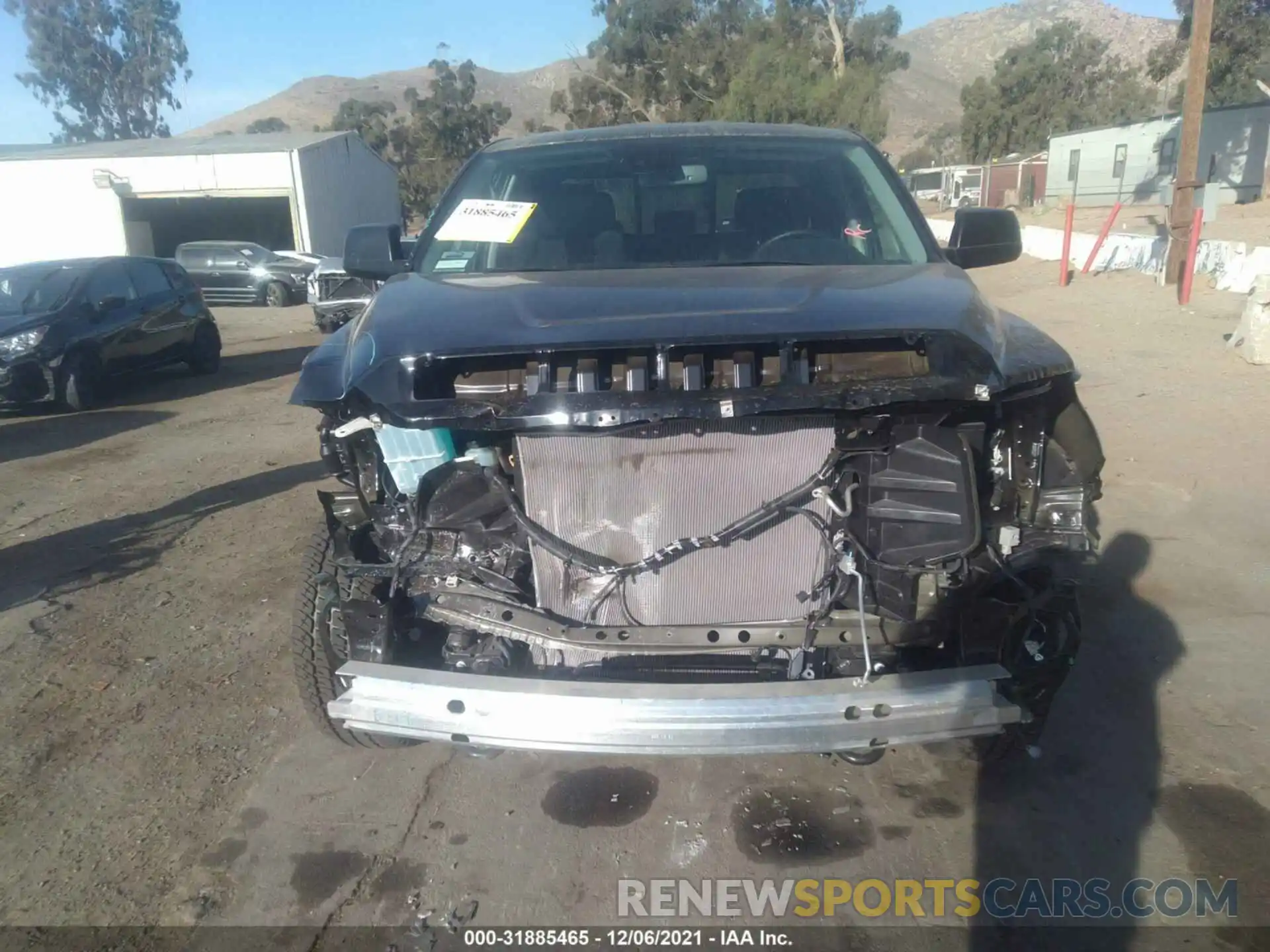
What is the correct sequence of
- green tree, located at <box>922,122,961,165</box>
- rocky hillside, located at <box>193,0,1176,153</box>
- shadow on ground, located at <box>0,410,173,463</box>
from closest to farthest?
shadow on ground, located at <box>0,410,173,463</box>
green tree, located at <box>922,122,961,165</box>
rocky hillside, located at <box>193,0,1176,153</box>

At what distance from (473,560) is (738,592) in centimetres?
74

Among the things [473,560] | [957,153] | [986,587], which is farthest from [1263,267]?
[957,153]

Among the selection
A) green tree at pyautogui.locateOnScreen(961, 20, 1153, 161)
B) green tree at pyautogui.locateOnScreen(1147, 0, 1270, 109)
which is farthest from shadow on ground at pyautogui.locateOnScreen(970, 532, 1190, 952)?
green tree at pyautogui.locateOnScreen(961, 20, 1153, 161)

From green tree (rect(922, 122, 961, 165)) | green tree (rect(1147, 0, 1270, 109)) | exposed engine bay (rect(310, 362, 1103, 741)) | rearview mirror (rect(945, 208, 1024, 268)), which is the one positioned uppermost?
green tree (rect(1147, 0, 1270, 109))

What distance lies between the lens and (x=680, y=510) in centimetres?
267

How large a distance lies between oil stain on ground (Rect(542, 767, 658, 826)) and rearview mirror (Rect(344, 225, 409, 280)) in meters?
2.02

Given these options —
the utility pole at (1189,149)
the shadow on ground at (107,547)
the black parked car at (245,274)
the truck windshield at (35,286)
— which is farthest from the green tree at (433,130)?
the shadow on ground at (107,547)

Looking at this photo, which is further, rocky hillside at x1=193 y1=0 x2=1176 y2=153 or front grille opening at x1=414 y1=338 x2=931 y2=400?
rocky hillside at x1=193 y1=0 x2=1176 y2=153

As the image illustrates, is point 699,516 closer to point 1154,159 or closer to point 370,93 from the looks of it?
point 1154,159

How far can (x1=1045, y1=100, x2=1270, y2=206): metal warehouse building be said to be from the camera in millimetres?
34125

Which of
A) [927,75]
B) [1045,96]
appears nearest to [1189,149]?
[1045,96]

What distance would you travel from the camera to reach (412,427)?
246 centimetres

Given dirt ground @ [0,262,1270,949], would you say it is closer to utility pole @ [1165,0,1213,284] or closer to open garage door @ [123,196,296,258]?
utility pole @ [1165,0,1213,284]

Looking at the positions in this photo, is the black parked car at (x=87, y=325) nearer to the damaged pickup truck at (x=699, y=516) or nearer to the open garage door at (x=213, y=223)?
the damaged pickup truck at (x=699, y=516)
